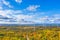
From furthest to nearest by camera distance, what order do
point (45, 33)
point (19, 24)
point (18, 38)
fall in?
point (19, 24) → point (45, 33) → point (18, 38)

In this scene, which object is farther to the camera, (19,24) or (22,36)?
(19,24)

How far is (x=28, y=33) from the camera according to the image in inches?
267

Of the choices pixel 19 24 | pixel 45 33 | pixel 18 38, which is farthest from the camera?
pixel 19 24

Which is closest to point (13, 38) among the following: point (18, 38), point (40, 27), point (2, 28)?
point (18, 38)

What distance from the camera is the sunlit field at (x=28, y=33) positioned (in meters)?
6.60

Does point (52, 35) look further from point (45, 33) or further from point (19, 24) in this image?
point (19, 24)

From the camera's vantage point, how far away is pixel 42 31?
7082 mm

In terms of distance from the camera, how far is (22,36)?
21.6 feet

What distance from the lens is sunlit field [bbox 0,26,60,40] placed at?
6598mm

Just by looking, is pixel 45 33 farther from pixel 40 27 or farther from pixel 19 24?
pixel 19 24

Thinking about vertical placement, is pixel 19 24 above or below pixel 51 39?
above

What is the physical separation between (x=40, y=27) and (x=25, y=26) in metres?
0.74

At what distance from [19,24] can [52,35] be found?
1760 millimetres

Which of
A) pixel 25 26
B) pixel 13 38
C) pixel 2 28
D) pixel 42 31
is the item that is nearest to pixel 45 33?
pixel 42 31
